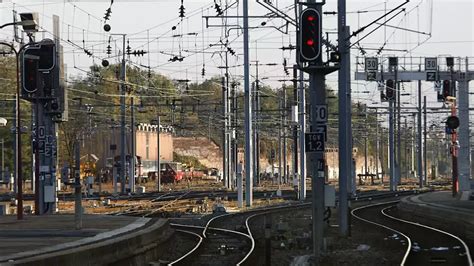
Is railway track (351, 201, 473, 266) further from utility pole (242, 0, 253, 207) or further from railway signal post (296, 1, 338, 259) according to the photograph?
utility pole (242, 0, 253, 207)

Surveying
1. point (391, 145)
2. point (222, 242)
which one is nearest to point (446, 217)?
point (222, 242)

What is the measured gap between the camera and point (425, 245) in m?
24.6

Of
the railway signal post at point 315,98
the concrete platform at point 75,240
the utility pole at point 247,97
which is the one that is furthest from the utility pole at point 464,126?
the railway signal post at point 315,98

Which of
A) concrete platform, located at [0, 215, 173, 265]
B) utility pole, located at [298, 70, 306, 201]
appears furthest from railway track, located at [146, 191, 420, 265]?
utility pole, located at [298, 70, 306, 201]

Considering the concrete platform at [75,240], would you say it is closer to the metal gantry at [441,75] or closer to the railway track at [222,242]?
the railway track at [222,242]

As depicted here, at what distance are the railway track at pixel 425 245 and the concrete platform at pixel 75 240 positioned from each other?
615 cm

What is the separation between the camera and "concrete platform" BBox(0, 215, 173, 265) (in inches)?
633

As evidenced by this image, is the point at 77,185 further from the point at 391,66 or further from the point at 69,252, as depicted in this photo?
the point at 391,66

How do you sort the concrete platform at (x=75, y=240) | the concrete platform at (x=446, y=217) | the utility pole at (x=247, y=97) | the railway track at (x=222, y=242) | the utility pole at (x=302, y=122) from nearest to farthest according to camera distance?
the concrete platform at (x=75, y=240) → the railway track at (x=222, y=242) → the concrete platform at (x=446, y=217) → the utility pole at (x=247, y=97) → the utility pole at (x=302, y=122)

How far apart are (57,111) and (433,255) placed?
18.1 meters

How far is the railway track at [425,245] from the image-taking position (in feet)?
67.0

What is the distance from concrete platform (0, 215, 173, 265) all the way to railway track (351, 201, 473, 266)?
6.15m

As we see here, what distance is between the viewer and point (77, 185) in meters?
22.9

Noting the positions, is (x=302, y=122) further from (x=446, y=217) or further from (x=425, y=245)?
(x=425, y=245)
